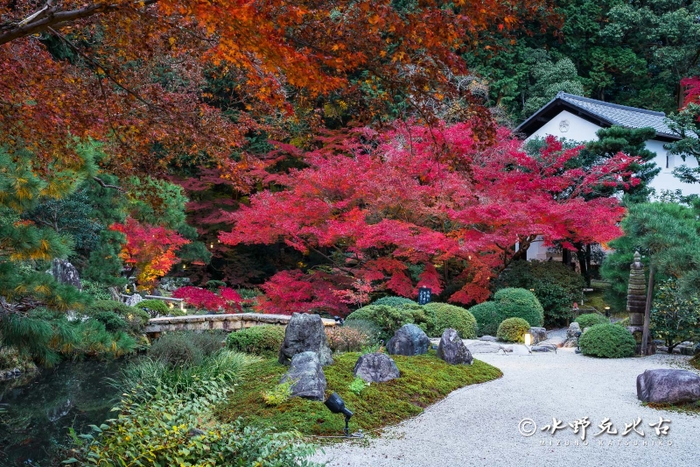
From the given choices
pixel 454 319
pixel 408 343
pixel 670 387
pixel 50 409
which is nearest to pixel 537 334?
pixel 454 319

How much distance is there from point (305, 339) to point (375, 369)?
104cm

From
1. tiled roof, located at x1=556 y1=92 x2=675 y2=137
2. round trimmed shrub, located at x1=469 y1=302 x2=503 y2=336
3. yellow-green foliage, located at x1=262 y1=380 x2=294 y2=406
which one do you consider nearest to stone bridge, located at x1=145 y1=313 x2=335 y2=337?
round trimmed shrub, located at x1=469 y1=302 x2=503 y2=336

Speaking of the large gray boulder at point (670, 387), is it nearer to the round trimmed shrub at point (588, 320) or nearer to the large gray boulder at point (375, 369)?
the large gray boulder at point (375, 369)

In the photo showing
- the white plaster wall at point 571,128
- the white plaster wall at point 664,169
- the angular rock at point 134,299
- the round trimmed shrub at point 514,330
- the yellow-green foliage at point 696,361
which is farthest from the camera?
the white plaster wall at point 571,128

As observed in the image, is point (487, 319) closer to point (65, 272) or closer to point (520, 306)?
point (520, 306)

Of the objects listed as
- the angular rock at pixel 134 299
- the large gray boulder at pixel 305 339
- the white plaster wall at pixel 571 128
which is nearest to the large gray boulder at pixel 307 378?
the large gray boulder at pixel 305 339

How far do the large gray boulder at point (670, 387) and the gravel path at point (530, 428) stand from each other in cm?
19

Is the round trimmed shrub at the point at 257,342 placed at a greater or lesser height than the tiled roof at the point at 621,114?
lesser

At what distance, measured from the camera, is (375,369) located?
24.9 ft

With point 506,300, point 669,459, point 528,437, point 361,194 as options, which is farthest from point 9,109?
point 506,300

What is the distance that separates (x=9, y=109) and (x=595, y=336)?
9.14 meters

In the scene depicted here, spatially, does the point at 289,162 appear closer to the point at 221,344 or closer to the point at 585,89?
the point at 221,344

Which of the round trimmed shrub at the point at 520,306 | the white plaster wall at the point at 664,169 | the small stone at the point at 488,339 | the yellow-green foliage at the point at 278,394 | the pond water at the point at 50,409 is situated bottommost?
the pond water at the point at 50,409

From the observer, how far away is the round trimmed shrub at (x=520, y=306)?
12914 mm
